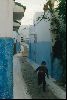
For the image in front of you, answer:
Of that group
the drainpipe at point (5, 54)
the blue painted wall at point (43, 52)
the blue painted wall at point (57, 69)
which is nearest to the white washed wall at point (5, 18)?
the drainpipe at point (5, 54)

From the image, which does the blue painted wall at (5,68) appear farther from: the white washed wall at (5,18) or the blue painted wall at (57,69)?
the blue painted wall at (57,69)

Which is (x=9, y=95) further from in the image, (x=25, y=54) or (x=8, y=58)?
(x=25, y=54)

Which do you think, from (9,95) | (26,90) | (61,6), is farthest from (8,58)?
(61,6)

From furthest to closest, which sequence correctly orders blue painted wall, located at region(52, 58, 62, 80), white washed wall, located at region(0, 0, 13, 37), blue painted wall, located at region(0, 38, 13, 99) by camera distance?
blue painted wall, located at region(52, 58, 62, 80) → white washed wall, located at region(0, 0, 13, 37) → blue painted wall, located at region(0, 38, 13, 99)

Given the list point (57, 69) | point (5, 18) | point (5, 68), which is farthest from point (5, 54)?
point (57, 69)

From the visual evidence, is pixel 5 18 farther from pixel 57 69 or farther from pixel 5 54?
pixel 57 69

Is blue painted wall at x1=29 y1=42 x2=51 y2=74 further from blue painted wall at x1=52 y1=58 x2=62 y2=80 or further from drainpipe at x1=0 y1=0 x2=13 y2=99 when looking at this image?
drainpipe at x1=0 y1=0 x2=13 y2=99

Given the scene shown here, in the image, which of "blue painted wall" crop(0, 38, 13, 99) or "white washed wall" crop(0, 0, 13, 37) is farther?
"white washed wall" crop(0, 0, 13, 37)

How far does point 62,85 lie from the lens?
54.4ft

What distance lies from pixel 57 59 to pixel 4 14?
21.5 ft

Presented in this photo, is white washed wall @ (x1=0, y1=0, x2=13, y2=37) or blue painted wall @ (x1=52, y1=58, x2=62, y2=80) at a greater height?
white washed wall @ (x1=0, y1=0, x2=13, y2=37)

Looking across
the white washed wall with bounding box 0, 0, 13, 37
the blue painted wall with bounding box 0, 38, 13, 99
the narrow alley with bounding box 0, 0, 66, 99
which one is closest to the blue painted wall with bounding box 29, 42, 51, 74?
the narrow alley with bounding box 0, 0, 66, 99

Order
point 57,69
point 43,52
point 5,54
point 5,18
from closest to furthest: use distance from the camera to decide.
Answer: point 5,54 < point 5,18 < point 57,69 < point 43,52

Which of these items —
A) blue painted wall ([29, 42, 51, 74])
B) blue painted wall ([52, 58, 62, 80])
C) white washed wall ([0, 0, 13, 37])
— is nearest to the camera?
white washed wall ([0, 0, 13, 37])
